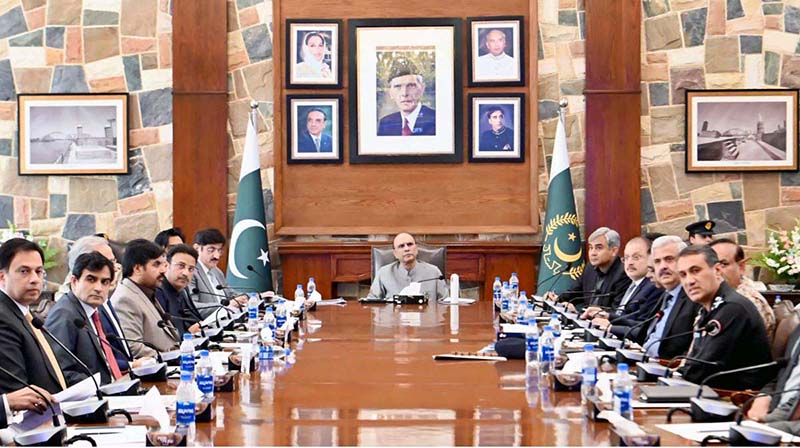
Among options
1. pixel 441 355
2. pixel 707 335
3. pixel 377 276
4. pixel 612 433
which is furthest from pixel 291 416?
pixel 377 276

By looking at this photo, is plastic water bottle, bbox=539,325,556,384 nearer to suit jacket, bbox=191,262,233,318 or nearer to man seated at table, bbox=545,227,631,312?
man seated at table, bbox=545,227,631,312

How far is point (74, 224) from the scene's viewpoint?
8.80 meters

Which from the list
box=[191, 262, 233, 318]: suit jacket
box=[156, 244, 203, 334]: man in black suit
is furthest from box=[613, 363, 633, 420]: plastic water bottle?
box=[191, 262, 233, 318]: suit jacket

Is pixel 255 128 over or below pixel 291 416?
over

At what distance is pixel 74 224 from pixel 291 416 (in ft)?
19.9

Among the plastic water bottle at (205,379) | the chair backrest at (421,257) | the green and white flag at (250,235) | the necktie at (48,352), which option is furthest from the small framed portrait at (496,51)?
the plastic water bottle at (205,379)

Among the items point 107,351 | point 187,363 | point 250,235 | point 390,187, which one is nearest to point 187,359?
point 187,363

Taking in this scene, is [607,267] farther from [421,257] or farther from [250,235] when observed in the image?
[250,235]

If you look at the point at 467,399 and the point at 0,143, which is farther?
the point at 0,143

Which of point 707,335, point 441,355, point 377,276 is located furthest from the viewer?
point 377,276

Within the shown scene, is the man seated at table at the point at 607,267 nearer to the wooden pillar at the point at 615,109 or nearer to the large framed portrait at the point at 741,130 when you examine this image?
the wooden pillar at the point at 615,109

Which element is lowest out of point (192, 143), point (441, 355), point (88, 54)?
point (441, 355)

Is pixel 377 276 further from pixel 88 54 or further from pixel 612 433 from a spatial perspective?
pixel 612 433

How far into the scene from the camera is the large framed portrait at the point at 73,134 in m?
8.76
